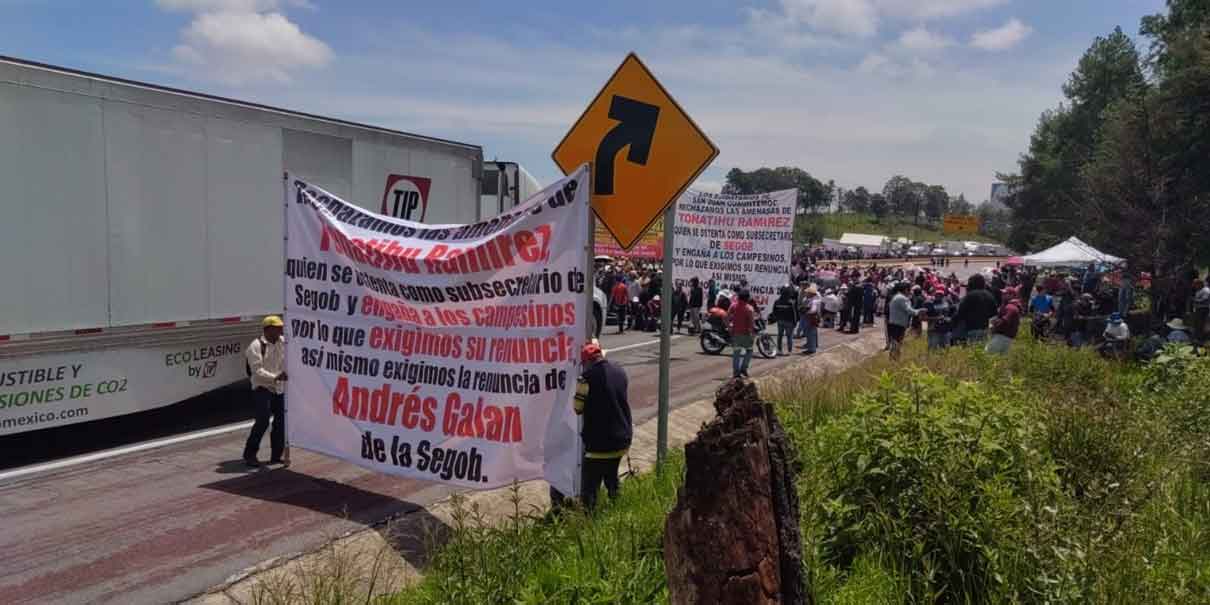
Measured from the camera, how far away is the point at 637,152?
20.5 ft

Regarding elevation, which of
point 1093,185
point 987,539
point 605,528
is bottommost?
point 605,528

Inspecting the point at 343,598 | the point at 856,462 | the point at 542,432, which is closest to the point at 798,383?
the point at 542,432

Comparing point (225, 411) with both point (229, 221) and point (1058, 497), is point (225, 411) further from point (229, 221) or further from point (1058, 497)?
point (1058, 497)

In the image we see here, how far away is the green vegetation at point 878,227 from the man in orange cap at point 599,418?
441ft

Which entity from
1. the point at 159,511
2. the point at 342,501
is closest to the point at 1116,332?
the point at 342,501

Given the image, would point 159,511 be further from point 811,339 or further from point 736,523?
point 811,339

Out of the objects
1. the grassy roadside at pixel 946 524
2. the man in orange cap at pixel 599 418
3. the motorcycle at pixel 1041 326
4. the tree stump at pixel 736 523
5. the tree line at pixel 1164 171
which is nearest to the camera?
the tree stump at pixel 736 523

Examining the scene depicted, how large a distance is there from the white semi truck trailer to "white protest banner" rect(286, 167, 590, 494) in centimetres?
266

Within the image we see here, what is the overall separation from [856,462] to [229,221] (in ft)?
27.6

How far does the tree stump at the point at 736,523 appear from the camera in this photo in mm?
2723

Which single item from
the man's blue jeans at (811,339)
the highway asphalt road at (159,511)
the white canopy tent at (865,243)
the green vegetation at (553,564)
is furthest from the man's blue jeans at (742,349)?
the white canopy tent at (865,243)

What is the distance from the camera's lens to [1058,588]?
3736 mm

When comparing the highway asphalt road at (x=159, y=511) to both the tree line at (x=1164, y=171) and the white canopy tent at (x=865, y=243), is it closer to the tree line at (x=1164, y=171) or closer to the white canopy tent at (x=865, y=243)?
the tree line at (x=1164, y=171)

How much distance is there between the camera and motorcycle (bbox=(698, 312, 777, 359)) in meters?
18.8
